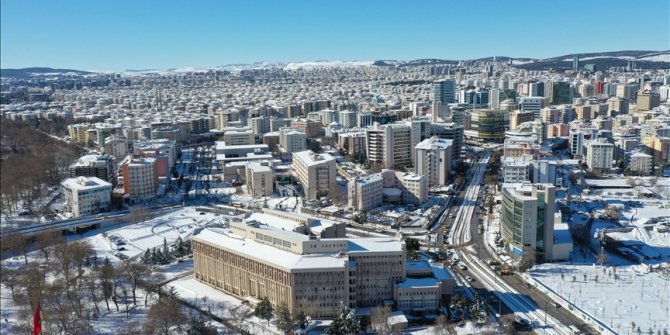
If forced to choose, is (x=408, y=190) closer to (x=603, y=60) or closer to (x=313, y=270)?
(x=313, y=270)

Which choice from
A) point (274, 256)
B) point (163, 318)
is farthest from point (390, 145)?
point (163, 318)

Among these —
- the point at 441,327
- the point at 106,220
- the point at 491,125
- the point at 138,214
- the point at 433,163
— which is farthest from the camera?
the point at 491,125

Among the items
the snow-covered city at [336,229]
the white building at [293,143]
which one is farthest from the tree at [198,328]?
the white building at [293,143]

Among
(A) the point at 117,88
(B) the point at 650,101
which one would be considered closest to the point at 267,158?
(B) the point at 650,101

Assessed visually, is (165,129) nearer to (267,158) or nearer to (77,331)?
(267,158)

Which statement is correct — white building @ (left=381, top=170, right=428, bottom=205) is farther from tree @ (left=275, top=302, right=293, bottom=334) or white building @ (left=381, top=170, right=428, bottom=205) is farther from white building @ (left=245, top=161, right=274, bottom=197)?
tree @ (left=275, top=302, right=293, bottom=334)
